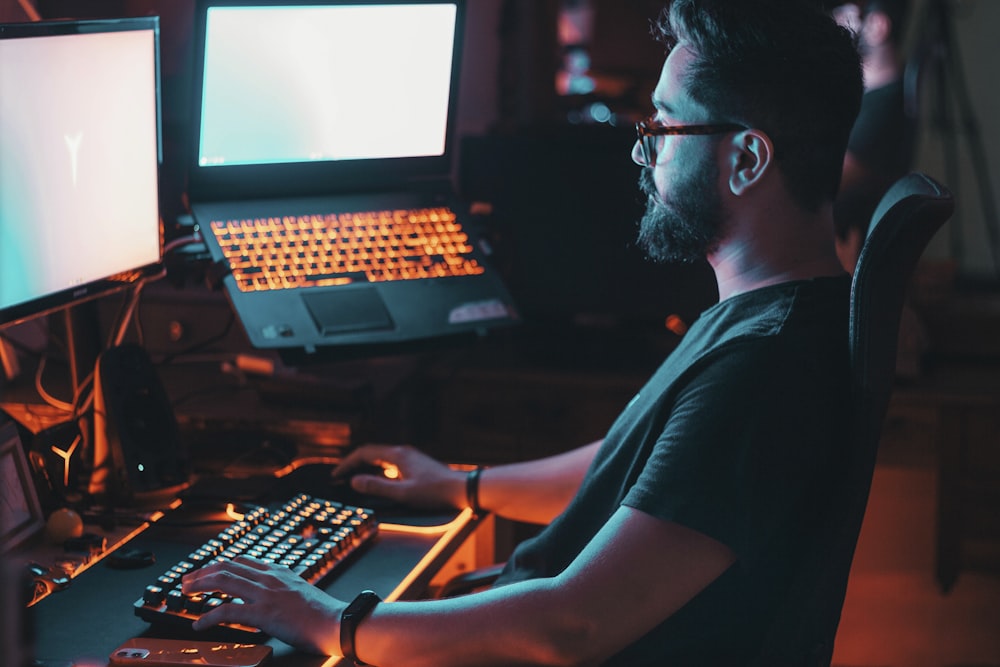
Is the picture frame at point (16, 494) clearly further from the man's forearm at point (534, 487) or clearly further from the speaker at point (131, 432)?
the man's forearm at point (534, 487)

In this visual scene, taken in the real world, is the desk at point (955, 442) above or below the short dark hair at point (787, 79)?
below

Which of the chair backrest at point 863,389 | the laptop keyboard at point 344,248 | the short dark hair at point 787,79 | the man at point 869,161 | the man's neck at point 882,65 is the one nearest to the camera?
the chair backrest at point 863,389

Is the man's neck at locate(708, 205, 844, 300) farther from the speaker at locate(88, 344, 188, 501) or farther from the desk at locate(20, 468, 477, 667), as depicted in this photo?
the speaker at locate(88, 344, 188, 501)

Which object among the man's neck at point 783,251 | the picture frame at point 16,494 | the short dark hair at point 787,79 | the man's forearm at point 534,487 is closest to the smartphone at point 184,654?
the picture frame at point 16,494

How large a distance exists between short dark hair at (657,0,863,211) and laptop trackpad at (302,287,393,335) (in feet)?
2.04

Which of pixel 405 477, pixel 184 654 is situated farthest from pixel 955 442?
pixel 184 654

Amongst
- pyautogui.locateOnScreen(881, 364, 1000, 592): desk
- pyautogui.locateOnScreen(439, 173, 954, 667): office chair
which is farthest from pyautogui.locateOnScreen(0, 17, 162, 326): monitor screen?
pyautogui.locateOnScreen(881, 364, 1000, 592): desk

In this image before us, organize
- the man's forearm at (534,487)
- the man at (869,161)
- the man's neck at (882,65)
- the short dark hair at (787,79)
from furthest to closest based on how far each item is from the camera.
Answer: the man's neck at (882,65) → the man at (869,161) → the man's forearm at (534,487) → the short dark hair at (787,79)

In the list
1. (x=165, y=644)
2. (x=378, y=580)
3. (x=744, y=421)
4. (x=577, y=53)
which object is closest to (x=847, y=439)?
(x=744, y=421)

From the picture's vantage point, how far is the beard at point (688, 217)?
137cm

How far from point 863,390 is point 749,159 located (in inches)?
12.8

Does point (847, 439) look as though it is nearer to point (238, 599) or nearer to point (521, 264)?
point (238, 599)

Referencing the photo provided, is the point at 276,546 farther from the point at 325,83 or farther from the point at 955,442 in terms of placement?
the point at 955,442

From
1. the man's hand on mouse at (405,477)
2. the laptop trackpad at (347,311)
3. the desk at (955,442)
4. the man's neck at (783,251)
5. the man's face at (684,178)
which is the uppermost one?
the man's face at (684,178)
